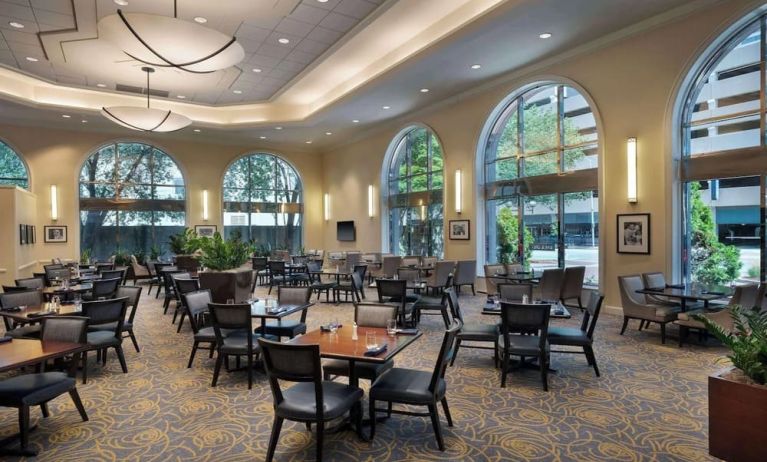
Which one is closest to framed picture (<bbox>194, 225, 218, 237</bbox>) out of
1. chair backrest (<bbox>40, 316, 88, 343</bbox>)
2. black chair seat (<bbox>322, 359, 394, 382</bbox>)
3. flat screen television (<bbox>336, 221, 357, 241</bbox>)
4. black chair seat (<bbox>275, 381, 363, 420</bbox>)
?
flat screen television (<bbox>336, 221, 357, 241</bbox>)

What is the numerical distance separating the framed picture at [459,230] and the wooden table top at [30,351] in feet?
29.0

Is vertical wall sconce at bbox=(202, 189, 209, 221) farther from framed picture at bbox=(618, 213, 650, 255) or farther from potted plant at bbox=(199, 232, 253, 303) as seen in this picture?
framed picture at bbox=(618, 213, 650, 255)

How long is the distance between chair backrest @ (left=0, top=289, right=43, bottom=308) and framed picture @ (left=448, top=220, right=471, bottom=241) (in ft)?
28.3

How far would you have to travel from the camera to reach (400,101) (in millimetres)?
11500

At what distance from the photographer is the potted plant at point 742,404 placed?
246cm

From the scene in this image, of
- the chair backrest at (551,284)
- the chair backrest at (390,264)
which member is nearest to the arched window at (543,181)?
the chair backrest at (551,284)

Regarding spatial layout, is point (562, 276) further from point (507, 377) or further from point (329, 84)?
point (329, 84)

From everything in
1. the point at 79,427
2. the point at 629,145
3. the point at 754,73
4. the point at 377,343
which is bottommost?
the point at 79,427

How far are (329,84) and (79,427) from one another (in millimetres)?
9960

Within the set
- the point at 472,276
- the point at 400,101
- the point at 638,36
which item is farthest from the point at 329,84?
the point at 638,36

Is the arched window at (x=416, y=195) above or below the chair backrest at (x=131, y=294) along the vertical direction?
above

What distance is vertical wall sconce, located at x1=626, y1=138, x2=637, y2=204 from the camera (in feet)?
25.2

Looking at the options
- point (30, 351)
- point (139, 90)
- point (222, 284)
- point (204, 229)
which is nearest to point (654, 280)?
point (222, 284)

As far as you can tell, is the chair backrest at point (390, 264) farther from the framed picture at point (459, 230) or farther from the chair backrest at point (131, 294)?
the chair backrest at point (131, 294)
